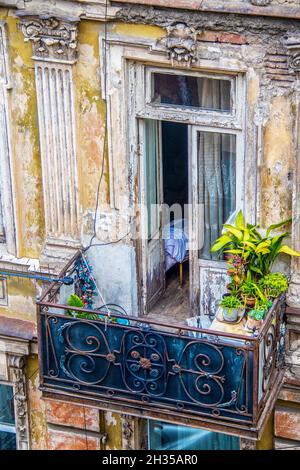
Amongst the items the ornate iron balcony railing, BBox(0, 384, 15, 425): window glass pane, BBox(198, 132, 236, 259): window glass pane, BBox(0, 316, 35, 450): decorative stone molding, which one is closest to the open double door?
BBox(198, 132, 236, 259): window glass pane

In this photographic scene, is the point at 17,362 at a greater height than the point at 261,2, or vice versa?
the point at 261,2

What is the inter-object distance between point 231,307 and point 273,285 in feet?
1.50

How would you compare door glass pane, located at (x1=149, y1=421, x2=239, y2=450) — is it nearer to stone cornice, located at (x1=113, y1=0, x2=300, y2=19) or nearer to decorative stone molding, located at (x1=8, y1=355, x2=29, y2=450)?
decorative stone molding, located at (x1=8, y1=355, x2=29, y2=450)

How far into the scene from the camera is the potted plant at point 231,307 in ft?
37.5

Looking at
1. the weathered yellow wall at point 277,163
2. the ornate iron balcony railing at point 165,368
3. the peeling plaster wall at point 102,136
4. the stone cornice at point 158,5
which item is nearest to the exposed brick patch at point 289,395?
the ornate iron balcony railing at point 165,368

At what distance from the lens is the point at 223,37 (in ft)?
36.4

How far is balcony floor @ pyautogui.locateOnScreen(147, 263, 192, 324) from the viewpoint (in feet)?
41.6

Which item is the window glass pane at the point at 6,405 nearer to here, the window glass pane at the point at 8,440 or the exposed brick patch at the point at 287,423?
the window glass pane at the point at 8,440

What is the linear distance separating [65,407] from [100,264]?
6.24ft

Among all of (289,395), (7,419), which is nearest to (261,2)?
(289,395)

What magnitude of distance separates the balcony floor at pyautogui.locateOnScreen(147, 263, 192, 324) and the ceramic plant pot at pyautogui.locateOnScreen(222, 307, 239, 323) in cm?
111

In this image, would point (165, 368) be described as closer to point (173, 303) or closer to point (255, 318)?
point (255, 318)

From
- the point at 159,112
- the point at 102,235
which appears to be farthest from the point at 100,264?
the point at 159,112

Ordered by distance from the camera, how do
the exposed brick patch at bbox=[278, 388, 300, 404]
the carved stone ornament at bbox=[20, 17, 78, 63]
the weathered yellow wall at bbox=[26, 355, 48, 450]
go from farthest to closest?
1. the weathered yellow wall at bbox=[26, 355, 48, 450]
2. the exposed brick patch at bbox=[278, 388, 300, 404]
3. the carved stone ornament at bbox=[20, 17, 78, 63]
